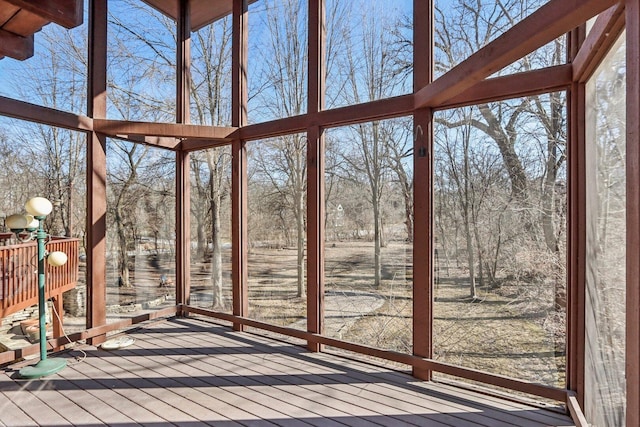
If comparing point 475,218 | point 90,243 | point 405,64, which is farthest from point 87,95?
point 475,218

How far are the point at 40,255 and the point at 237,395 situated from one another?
7.42 ft

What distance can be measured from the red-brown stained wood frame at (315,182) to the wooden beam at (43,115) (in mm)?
2422

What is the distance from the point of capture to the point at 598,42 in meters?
1.83

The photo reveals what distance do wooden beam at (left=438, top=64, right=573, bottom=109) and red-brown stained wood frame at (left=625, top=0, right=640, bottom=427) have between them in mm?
1040

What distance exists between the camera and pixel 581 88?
7.48 feet

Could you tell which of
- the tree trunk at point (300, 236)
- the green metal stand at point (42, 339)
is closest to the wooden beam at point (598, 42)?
the tree trunk at point (300, 236)

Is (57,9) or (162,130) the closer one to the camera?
(57,9)

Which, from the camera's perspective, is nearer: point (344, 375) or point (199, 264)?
point (344, 375)

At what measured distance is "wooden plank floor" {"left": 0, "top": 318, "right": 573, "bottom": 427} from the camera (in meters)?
2.35

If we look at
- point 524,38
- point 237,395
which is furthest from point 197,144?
point 524,38

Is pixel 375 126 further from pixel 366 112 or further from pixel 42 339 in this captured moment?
pixel 42 339

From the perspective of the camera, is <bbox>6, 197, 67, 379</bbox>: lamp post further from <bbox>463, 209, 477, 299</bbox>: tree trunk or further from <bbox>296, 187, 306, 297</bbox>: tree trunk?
<bbox>463, 209, 477, 299</bbox>: tree trunk

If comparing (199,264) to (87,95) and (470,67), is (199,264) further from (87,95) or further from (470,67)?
(470,67)

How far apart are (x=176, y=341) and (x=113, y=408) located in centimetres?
133
